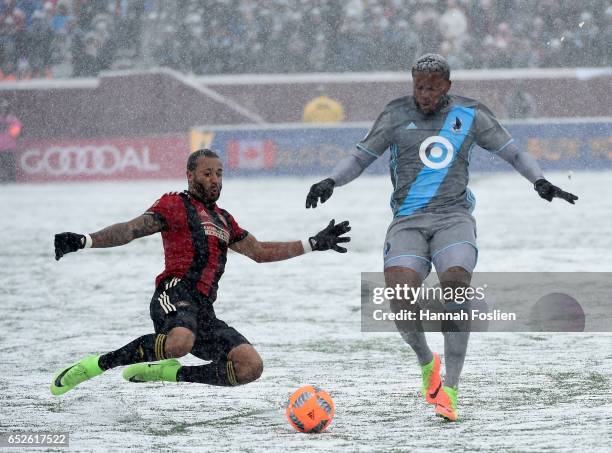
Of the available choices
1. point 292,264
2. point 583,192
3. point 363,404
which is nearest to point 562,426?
point 363,404

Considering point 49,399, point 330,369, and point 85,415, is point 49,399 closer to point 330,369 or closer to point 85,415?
point 85,415

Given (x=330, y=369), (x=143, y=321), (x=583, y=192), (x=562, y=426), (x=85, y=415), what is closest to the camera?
(x=562, y=426)

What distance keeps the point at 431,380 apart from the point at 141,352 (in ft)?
5.03

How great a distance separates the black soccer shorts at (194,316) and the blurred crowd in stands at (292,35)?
19.1 m

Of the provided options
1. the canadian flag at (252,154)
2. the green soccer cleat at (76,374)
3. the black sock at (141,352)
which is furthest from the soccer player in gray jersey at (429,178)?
the canadian flag at (252,154)

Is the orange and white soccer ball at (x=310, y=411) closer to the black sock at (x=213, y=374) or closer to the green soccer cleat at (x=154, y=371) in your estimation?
the black sock at (x=213, y=374)

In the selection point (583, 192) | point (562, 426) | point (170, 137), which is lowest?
point (562, 426)

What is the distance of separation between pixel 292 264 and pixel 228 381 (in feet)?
22.1

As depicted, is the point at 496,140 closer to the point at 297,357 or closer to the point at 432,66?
the point at 432,66

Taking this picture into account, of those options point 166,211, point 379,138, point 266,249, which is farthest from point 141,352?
point 379,138

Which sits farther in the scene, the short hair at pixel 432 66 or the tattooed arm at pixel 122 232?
the short hair at pixel 432 66

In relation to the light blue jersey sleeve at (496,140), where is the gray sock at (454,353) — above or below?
below

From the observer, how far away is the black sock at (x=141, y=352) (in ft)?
19.5

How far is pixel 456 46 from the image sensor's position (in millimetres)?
25062
